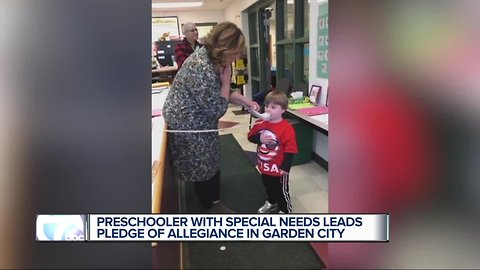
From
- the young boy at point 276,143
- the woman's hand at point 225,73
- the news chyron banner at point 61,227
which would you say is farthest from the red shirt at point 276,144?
the news chyron banner at point 61,227

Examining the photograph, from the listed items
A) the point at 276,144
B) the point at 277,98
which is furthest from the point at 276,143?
the point at 277,98

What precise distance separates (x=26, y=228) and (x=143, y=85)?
15.4 inches

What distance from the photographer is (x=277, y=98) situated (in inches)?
27.6

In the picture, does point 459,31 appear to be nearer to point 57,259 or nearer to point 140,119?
point 140,119

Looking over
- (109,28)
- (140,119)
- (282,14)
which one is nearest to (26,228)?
(140,119)

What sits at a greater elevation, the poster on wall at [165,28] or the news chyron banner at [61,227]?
the poster on wall at [165,28]

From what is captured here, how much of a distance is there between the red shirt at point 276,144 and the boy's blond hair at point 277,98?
0.04m

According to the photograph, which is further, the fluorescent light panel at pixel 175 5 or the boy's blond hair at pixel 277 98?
the boy's blond hair at pixel 277 98

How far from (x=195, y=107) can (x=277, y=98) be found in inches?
7.4

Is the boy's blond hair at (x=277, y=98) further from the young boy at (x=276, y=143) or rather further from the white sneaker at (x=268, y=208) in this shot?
the white sneaker at (x=268, y=208)

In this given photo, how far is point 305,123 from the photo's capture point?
659 millimetres

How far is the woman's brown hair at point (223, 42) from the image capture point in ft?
2.14

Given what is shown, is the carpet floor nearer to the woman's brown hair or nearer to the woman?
the woman

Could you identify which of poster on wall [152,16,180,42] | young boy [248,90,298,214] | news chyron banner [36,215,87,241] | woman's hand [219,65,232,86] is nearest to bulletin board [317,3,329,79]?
young boy [248,90,298,214]
